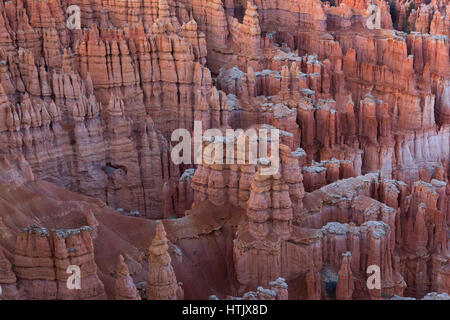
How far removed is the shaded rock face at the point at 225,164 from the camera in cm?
2380

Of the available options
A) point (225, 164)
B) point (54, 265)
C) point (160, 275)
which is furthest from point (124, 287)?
point (225, 164)

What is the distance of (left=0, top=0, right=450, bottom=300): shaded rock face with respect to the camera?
78.1 feet

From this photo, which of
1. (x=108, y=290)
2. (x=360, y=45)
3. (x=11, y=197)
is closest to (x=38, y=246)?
(x=108, y=290)

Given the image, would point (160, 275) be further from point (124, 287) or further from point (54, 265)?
point (54, 265)

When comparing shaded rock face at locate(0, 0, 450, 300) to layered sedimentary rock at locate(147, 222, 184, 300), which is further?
shaded rock face at locate(0, 0, 450, 300)

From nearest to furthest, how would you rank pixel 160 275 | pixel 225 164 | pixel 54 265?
pixel 54 265 < pixel 160 275 < pixel 225 164

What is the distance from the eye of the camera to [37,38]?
120 feet

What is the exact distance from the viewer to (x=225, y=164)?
27.2 meters

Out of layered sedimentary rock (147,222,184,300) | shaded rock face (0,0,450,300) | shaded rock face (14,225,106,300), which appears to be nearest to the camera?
shaded rock face (14,225,106,300)

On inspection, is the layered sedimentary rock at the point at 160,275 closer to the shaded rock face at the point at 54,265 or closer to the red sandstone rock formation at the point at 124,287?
the red sandstone rock formation at the point at 124,287

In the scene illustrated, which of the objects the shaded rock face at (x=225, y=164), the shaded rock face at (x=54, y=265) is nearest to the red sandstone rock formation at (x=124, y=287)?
the shaded rock face at (x=225, y=164)

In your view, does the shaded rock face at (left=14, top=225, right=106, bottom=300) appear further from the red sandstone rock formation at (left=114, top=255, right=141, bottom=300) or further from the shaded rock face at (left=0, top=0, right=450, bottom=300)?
the red sandstone rock formation at (left=114, top=255, right=141, bottom=300)

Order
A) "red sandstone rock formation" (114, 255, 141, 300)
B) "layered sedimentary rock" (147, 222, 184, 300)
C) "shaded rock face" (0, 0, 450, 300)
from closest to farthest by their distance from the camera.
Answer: "red sandstone rock formation" (114, 255, 141, 300), "layered sedimentary rock" (147, 222, 184, 300), "shaded rock face" (0, 0, 450, 300)

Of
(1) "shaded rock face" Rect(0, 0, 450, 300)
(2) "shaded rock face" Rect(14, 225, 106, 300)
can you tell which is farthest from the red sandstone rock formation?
(2) "shaded rock face" Rect(14, 225, 106, 300)
